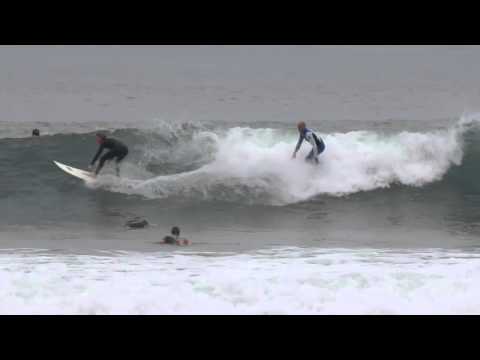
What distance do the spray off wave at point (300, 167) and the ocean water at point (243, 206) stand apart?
0.15ft

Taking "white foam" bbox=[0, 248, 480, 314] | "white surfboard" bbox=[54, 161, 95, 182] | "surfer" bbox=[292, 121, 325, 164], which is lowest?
"white foam" bbox=[0, 248, 480, 314]

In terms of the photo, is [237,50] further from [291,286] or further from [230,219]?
[291,286]

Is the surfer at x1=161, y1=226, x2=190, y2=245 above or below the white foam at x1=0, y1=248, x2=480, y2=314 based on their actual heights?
above

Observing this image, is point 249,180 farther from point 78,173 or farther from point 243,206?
point 78,173

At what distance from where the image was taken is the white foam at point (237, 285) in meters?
11.1

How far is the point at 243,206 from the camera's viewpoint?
18.2 m

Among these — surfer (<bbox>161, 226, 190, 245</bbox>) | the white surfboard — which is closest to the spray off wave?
the white surfboard

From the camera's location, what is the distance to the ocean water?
11555mm

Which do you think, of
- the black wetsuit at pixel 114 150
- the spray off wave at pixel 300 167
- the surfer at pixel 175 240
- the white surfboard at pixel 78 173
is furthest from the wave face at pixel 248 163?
the surfer at pixel 175 240

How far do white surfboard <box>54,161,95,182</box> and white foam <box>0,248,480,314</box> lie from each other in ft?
19.3

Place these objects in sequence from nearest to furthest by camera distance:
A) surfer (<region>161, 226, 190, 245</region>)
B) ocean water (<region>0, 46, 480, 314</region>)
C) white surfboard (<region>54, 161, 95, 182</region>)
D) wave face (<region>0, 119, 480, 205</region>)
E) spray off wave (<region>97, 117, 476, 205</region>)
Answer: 1. ocean water (<region>0, 46, 480, 314</region>)
2. surfer (<region>161, 226, 190, 245</region>)
3. spray off wave (<region>97, 117, 476, 205</region>)
4. wave face (<region>0, 119, 480, 205</region>)
5. white surfboard (<region>54, 161, 95, 182</region>)

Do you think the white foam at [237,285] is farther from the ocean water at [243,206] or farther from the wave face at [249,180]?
the wave face at [249,180]

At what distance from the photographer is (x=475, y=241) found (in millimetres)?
15469

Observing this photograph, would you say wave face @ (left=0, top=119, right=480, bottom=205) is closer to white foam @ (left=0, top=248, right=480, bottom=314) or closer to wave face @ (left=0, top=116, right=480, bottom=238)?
wave face @ (left=0, top=116, right=480, bottom=238)
